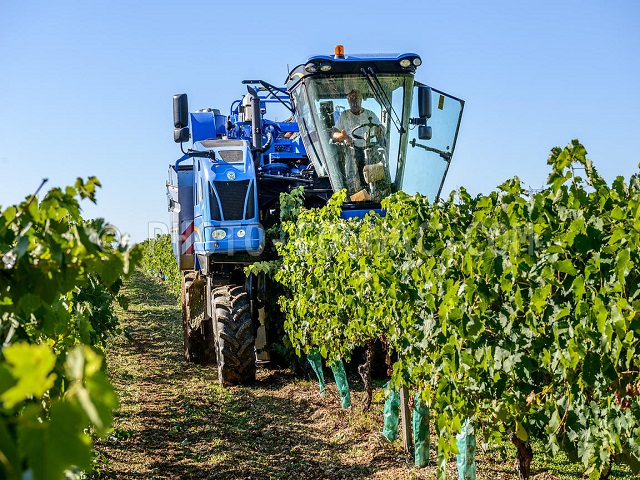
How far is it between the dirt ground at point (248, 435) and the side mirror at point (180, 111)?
8.79ft

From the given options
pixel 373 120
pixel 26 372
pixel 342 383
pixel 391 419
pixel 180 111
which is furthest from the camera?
pixel 180 111

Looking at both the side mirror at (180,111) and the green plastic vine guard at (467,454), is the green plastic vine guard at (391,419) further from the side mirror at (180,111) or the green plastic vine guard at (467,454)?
the side mirror at (180,111)

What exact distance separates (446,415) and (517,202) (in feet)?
3.54

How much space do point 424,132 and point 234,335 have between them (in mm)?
2603

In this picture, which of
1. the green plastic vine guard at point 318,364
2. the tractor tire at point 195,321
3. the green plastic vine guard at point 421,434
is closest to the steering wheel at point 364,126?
the green plastic vine guard at point 318,364

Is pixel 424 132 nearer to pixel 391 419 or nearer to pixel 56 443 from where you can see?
pixel 391 419

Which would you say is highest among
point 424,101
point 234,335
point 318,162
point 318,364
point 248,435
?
point 424,101

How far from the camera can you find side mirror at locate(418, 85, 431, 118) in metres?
7.05

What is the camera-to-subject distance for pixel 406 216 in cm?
452

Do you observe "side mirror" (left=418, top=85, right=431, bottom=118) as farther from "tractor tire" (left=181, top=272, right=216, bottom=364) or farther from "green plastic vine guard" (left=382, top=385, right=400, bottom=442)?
"tractor tire" (left=181, top=272, right=216, bottom=364)

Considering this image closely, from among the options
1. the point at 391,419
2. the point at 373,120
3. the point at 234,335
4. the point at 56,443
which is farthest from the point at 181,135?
the point at 56,443

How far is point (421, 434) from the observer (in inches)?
192

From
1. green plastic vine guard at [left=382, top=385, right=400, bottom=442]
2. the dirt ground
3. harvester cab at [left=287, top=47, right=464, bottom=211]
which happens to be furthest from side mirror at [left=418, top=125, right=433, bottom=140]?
green plastic vine guard at [left=382, top=385, right=400, bottom=442]

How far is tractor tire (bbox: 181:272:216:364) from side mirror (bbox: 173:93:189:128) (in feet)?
6.88
